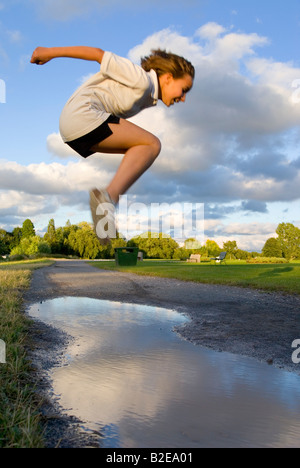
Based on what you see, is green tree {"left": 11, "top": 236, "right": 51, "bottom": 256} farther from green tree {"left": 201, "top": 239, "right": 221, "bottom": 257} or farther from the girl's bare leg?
the girl's bare leg

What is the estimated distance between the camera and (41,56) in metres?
1.67

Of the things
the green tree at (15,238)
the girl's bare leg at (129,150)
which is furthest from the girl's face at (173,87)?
the green tree at (15,238)

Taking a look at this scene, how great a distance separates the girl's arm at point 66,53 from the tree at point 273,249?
54670 mm

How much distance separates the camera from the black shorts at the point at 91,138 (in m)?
1.61

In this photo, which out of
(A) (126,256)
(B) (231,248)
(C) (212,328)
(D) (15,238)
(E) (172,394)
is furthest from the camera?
(D) (15,238)

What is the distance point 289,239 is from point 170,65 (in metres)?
52.8

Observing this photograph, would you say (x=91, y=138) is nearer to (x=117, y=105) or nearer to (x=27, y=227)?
(x=117, y=105)

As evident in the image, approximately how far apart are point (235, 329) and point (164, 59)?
4609mm

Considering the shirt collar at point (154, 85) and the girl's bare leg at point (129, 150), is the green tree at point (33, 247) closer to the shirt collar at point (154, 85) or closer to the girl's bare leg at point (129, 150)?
the girl's bare leg at point (129, 150)

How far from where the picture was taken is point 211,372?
3652 mm

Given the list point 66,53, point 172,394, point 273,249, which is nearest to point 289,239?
point 273,249
